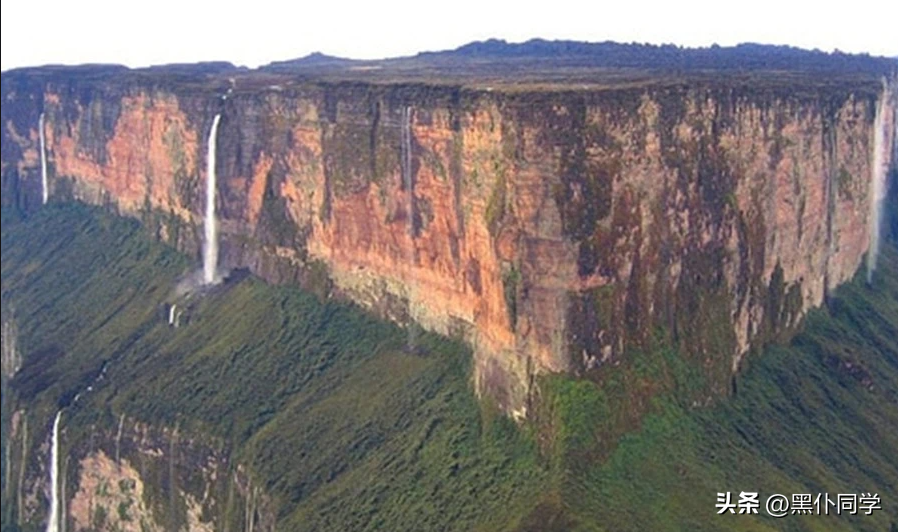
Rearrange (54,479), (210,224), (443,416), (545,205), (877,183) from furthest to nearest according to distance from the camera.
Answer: (877,183)
(210,224)
(54,479)
(443,416)
(545,205)

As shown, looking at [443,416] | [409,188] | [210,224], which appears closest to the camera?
[443,416]

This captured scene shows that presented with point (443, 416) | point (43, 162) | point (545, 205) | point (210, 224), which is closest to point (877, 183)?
point (210, 224)

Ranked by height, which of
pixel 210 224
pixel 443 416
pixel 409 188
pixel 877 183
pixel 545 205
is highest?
pixel 545 205

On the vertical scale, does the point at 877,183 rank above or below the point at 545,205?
below

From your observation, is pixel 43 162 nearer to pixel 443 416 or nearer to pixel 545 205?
pixel 443 416

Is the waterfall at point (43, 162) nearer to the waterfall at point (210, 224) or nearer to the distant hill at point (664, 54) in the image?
the waterfall at point (210, 224)
